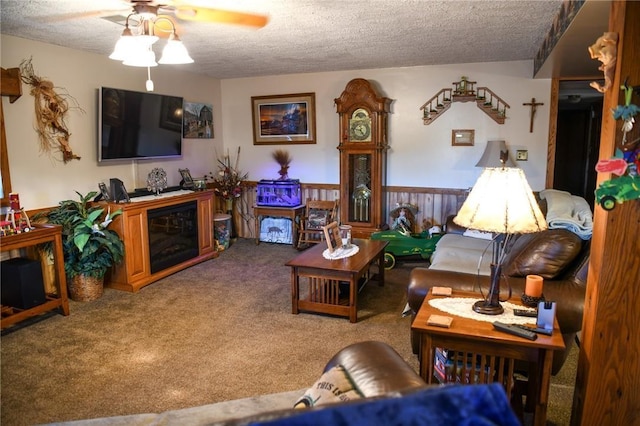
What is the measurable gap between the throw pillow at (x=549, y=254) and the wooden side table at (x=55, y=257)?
329cm

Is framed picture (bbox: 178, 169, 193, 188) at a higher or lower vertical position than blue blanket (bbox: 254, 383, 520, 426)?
higher

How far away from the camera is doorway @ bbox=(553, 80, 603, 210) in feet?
25.0

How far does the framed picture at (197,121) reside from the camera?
558 cm

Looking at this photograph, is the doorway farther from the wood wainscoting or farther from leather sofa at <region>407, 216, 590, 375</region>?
leather sofa at <region>407, 216, 590, 375</region>

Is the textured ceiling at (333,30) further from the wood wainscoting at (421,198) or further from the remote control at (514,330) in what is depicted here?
the remote control at (514,330)

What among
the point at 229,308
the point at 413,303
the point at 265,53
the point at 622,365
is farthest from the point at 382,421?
the point at 265,53

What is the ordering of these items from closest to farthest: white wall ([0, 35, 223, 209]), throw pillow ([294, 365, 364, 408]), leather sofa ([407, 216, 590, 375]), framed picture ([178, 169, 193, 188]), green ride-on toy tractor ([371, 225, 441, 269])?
throw pillow ([294, 365, 364, 408])
leather sofa ([407, 216, 590, 375])
white wall ([0, 35, 223, 209])
green ride-on toy tractor ([371, 225, 441, 269])
framed picture ([178, 169, 193, 188])

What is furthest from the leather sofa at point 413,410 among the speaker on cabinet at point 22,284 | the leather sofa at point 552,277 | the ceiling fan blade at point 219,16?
the speaker on cabinet at point 22,284

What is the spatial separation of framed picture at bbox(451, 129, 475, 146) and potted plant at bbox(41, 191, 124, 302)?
3.71 metres

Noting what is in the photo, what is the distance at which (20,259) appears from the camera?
3557 mm

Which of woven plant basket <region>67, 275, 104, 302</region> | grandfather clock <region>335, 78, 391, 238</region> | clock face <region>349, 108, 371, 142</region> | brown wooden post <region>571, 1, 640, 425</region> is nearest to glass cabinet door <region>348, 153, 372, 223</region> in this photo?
grandfather clock <region>335, 78, 391, 238</region>

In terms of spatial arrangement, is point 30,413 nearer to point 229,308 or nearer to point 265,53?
point 229,308

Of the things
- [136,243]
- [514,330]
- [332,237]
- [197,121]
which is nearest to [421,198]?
[332,237]

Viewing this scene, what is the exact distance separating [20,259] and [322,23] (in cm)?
301
